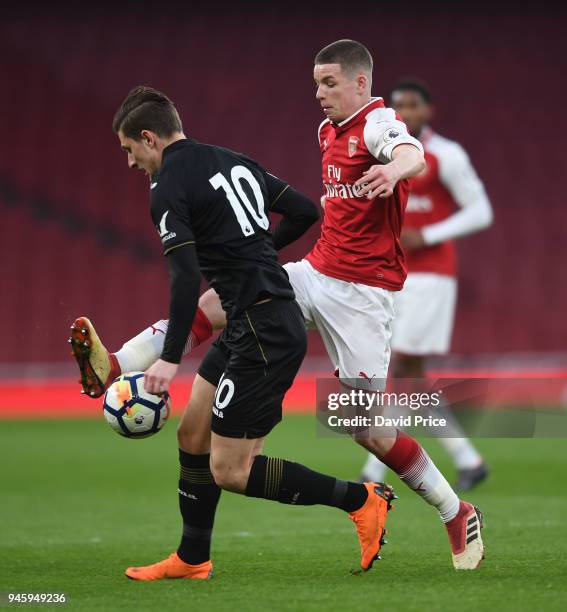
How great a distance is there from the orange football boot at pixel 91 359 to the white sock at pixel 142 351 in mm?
58

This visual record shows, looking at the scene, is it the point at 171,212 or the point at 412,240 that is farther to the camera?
the point at 412,240

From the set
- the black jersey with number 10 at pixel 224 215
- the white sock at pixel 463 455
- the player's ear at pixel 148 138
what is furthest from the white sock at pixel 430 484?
the white sock at pixel 463 455

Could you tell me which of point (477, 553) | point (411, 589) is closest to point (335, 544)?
point (477, 553)

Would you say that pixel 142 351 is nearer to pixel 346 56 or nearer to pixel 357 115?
pixel 357 115

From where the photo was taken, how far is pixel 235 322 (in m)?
4.66

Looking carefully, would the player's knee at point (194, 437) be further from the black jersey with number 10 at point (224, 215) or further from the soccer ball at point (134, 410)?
the black jersey with number 10 at point (224, 215)

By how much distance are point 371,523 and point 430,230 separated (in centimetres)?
350

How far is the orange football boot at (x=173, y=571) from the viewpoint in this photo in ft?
15.5

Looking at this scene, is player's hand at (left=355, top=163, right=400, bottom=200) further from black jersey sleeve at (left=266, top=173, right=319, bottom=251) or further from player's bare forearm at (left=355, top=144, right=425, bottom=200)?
black jersey sleeve at (left=266, top=173, right=319, bottom=251)

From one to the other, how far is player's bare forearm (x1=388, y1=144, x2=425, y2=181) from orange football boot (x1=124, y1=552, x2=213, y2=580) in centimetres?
178

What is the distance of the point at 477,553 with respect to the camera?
4.80 metres

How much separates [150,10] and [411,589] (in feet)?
49.6

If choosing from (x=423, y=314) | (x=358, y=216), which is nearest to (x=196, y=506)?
(x=358, y=216)

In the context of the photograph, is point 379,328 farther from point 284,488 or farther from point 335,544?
point 335,544
